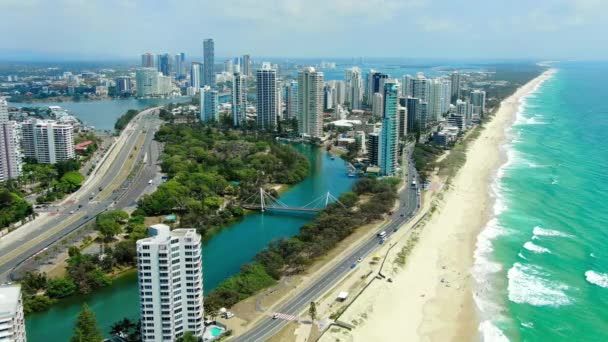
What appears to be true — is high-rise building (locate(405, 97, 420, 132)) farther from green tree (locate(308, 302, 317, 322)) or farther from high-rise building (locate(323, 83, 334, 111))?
green tree (locate(308, 302, 317, 322))

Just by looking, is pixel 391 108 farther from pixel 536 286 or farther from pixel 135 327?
pixel 135 327

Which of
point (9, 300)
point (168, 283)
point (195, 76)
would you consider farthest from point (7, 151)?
point (195, 76)

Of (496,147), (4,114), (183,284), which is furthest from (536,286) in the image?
(4,114)

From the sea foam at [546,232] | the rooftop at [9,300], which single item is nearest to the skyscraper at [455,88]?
the sea foam at [546,232]

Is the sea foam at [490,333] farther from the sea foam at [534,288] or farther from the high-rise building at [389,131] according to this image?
the high-rise building at [389,131]

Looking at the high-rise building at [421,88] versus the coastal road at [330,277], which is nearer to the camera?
the coastal road at [330,277]

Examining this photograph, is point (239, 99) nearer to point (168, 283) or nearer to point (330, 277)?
point (330, 277)
